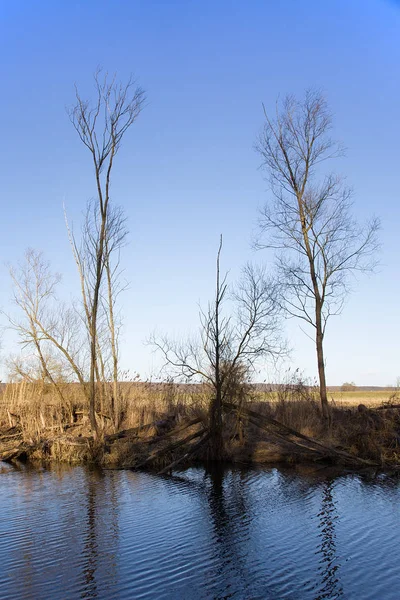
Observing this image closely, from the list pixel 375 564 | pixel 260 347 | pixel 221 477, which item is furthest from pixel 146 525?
pixel 260 347

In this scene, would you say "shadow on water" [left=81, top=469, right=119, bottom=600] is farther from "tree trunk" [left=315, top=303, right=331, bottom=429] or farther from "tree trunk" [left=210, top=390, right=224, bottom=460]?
"tree trunk" [left=315, top=303, right=331, bottom=429]

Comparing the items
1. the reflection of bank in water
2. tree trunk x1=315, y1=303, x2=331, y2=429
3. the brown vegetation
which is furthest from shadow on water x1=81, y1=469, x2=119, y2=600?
tree trunk x1=315, y1=303, x2=331, y2=429

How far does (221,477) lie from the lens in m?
15.6

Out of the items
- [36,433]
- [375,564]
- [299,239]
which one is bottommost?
[375,564]

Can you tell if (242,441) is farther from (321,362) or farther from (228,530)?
(228,530)

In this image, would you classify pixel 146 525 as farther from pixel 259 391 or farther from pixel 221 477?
pixel 259 391

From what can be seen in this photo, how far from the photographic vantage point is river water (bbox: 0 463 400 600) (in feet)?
23.5

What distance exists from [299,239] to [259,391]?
21.9 ft

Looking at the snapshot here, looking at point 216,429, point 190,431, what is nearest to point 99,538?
point 216,429

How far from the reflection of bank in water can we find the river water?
0.09 feet

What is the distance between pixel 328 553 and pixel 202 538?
86.3 inches

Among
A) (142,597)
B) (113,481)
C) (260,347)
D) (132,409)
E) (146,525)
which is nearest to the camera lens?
(142,597)

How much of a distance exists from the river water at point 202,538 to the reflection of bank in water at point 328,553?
26 millimetres

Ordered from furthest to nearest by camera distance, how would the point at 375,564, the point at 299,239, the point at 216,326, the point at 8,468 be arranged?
the point at 299,239, the point at 8,468, the point at 216,326, the point at 375,564
